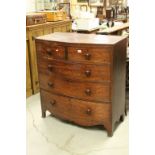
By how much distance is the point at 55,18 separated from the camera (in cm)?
384

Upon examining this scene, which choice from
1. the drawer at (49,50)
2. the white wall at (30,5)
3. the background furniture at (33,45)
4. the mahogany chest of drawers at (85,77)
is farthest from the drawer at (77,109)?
the white wall at (30,5)

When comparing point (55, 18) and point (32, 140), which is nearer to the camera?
point (32, 140)

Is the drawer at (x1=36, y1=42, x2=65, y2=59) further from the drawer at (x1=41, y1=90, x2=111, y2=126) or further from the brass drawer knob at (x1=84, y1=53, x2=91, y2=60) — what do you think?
the drawer at (x1=41, y1=90, x2=111, y2=126)

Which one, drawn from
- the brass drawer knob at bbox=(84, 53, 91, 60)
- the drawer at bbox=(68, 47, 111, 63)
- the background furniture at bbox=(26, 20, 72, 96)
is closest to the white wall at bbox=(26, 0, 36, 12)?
the background furniture at bbox=(26, 20, 72, 96)

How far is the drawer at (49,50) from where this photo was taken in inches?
97.3

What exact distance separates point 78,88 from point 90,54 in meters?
0.36

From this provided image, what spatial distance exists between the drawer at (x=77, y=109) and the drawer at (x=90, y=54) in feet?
1.38

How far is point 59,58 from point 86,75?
342mm

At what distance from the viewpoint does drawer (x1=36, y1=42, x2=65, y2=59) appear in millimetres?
2471

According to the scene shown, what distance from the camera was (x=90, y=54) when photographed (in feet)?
7.52

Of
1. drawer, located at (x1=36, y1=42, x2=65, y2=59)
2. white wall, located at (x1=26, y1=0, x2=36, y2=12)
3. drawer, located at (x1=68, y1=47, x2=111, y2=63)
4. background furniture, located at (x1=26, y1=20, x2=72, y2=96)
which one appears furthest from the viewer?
white wall, located at (x1=26, y1=0, x2=36, y2=12)

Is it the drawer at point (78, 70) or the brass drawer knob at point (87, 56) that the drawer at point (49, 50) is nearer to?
the drawer at point (78, 70)
